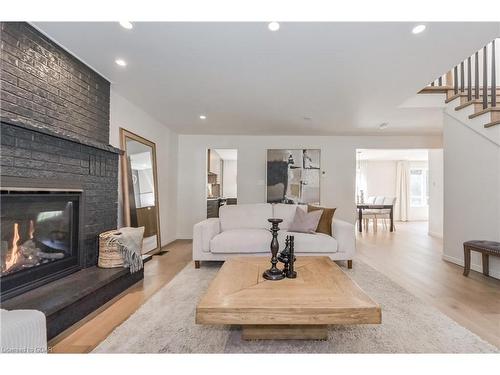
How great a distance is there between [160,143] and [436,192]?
21.4ft

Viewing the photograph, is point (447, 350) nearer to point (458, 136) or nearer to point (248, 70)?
point (248, 70)

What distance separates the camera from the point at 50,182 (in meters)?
2.08

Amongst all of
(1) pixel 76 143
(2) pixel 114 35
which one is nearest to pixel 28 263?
(1) pixel 76 143

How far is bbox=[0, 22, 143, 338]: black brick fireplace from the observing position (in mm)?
1769

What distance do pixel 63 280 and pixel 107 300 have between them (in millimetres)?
393

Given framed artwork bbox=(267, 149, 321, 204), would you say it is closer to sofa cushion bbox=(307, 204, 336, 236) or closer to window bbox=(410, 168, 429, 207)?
sofa cushion bbox=(307, 204, 336, 236)

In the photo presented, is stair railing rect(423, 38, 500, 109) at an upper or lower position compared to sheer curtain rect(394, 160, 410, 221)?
upper

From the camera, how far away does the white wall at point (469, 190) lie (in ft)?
9.76

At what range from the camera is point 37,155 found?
1.97 metres

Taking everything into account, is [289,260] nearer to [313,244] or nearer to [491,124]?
[313,244]

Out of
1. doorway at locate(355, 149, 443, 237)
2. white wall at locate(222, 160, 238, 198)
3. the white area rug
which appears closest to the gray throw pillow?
the white area rug

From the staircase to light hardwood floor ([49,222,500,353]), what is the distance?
1.68 meters

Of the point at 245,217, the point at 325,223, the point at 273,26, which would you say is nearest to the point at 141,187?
the point at 245,217

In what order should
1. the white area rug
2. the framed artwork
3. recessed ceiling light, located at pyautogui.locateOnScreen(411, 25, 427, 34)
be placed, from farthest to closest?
the framed artwork < recessed ceiling light, located at pyautogui.locateOnScreen(411, 25, 427, 34) < the white area rug
